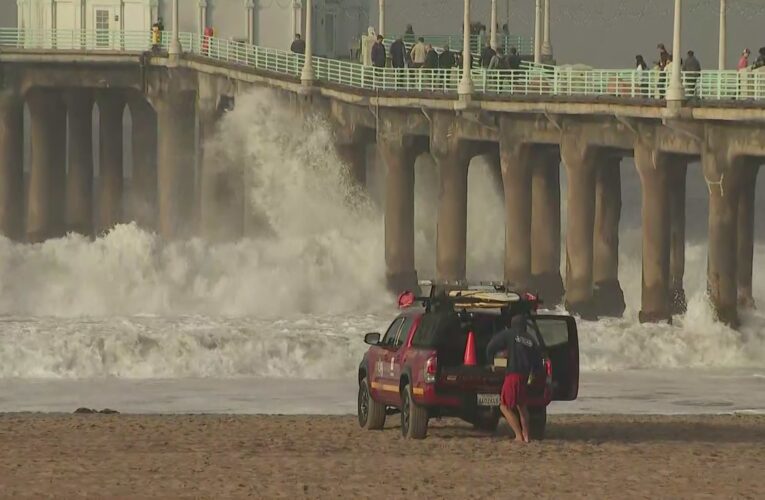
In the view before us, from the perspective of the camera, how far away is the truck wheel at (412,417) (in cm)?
2677

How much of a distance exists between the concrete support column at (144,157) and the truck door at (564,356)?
61.5m

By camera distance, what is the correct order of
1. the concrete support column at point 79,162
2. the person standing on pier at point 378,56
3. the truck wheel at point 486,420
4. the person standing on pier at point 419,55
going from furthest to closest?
the concrete support column at point 79,162
the person standing on pier at point 419,55
the person standing on pier at point 378,56
the truck wheel at point 486,420

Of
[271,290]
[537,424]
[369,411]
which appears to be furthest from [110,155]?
[537,424]

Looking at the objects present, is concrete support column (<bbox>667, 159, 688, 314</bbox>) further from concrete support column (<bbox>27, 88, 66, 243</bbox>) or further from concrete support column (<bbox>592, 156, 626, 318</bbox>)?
concrete support column (<bbox>27, 88, 66, 243</bbox>)

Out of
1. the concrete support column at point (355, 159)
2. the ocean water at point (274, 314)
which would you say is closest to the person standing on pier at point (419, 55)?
the concrete support column at point (355, 159)

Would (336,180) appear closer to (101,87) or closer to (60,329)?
(101,87)

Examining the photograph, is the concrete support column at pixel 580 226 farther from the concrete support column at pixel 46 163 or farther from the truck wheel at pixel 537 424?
the truck wheel at pixel 537 424

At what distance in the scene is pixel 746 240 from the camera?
58844 millimetres

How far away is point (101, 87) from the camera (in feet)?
281

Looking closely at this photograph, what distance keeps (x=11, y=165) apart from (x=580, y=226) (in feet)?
104

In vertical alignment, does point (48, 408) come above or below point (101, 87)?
below

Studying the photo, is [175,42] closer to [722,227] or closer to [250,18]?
[250,18]

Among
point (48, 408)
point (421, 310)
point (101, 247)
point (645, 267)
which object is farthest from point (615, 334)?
point (101, 247)

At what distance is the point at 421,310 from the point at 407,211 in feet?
134
